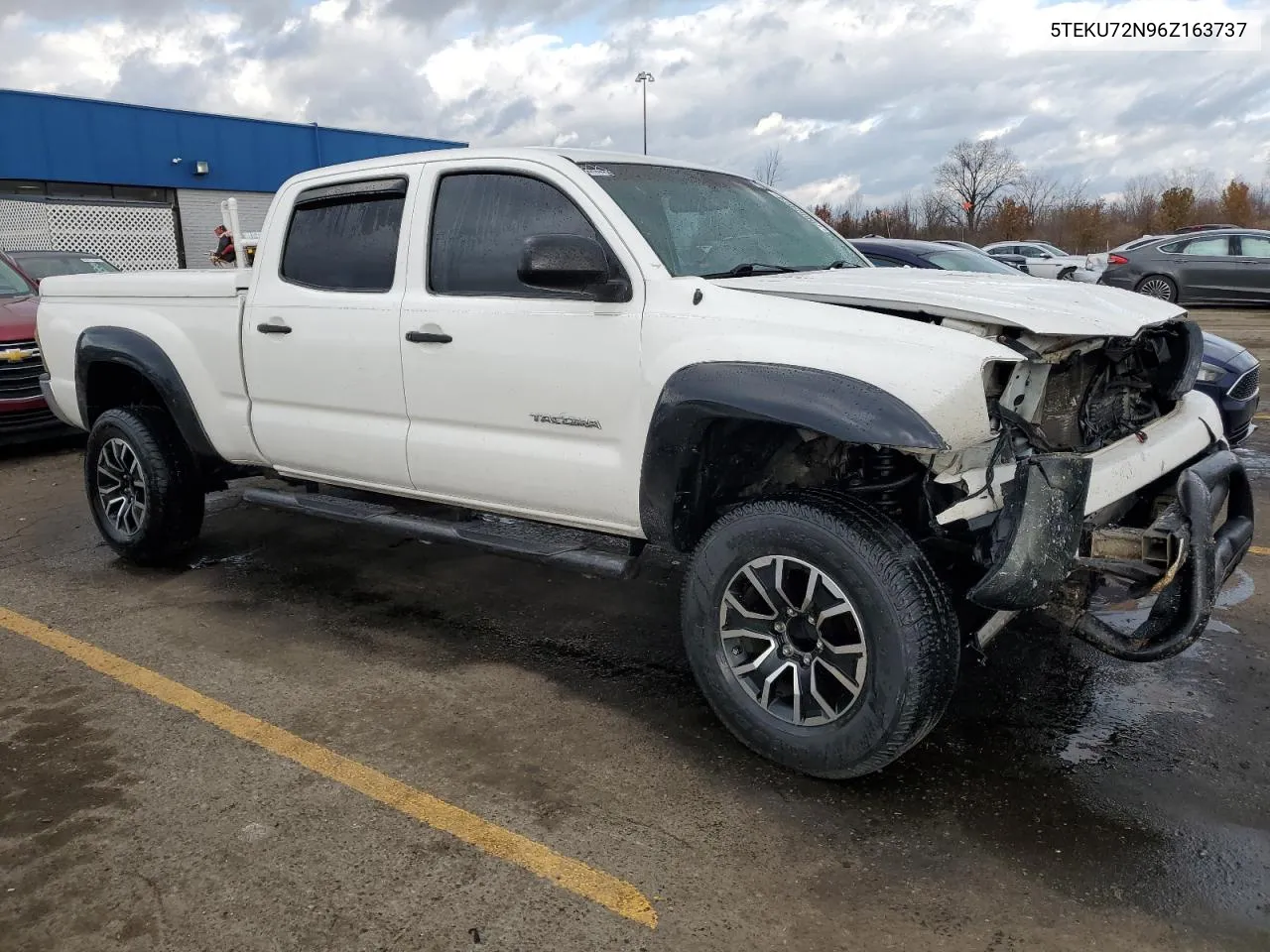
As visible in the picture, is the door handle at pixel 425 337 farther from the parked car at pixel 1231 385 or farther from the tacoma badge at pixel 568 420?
the parked car at pixel 1231 385

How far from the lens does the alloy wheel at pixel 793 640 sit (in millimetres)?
3035

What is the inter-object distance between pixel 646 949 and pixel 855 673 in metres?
1.03

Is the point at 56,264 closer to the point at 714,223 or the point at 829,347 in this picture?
the point at 714,223

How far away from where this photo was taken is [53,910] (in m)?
2.56

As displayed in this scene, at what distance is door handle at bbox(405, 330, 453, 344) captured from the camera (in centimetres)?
387

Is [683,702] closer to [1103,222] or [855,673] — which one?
[855,673]

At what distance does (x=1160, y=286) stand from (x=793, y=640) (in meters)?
16.5

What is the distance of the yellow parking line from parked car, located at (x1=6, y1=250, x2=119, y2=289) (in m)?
8.79

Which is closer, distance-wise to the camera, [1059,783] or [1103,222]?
[1059,783]

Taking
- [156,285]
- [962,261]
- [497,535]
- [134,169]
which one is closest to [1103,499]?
[497,535]

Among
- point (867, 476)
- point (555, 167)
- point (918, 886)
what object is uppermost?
point (555, 167)

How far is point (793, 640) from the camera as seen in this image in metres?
3.15

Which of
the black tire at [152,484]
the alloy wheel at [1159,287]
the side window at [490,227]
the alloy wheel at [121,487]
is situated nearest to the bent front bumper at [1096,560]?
the side window at [490,227]

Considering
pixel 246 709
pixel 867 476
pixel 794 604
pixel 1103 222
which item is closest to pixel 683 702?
pixel 794 604
